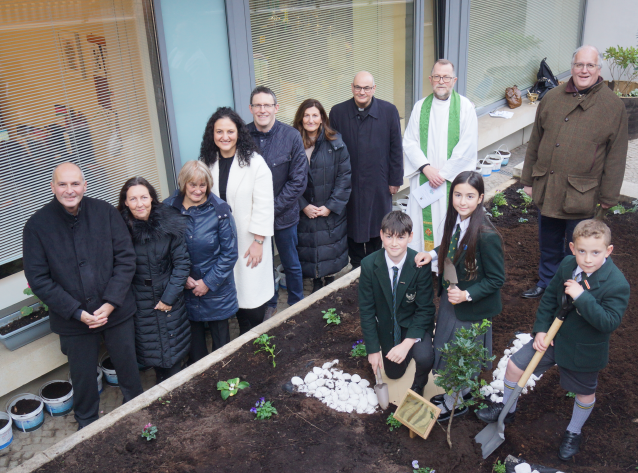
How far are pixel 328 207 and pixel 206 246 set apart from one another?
137cm

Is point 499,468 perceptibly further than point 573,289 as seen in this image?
Yes

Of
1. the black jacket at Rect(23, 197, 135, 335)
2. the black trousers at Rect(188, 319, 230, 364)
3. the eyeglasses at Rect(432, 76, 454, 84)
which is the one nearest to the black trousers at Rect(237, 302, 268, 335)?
the black trousers at Rect(188, 319, 230, 364)

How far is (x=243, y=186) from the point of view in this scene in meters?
4.50

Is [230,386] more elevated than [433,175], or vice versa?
[433,175]

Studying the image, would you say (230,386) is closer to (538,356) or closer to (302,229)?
(302,229)

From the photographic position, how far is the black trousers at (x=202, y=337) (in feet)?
15.0

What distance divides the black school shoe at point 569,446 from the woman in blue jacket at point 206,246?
2459mm

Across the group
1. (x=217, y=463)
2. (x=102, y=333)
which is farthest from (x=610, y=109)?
(x=102, y=333)

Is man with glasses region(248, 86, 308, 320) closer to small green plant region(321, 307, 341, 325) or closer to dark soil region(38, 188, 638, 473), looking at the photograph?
small green plant region(321, 307, 341, 325)

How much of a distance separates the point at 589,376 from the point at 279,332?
2.30 m

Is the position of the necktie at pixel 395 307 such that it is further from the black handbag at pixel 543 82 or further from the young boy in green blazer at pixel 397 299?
the black handbag at pixel 543 82

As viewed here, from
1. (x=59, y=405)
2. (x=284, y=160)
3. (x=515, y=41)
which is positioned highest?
(x=515, y=41)

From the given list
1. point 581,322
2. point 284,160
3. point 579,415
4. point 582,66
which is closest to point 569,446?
point 579,415

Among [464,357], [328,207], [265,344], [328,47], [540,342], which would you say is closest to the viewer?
[464,357]
